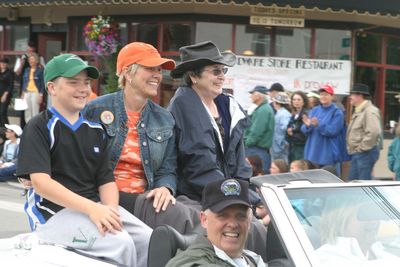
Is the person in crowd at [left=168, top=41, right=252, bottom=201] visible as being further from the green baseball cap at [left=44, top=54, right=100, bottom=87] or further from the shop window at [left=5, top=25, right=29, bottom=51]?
the shop window at [left=5, top=25, right=29, bottom=51]

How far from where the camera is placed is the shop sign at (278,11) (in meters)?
13.4

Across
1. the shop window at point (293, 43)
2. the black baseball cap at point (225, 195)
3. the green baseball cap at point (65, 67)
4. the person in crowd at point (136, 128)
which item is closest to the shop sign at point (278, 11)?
the shop window at point (293, 43)

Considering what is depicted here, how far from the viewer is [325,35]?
14.0 metres

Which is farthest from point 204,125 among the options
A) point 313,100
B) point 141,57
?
point 313,100

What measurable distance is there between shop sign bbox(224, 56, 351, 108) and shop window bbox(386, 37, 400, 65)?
5.30ft

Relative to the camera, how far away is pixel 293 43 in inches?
551

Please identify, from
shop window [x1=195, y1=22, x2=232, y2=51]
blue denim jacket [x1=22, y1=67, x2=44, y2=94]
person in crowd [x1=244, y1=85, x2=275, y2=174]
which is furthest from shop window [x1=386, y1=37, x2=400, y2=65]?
blue denim jacket [x1=22, y1=67, x2=44, y2=94]

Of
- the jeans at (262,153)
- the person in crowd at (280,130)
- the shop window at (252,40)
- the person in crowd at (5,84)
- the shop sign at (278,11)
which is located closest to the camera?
the jeans at (262,153)

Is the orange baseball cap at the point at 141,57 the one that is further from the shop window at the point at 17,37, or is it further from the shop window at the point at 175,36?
the shop window at the point at 17,37

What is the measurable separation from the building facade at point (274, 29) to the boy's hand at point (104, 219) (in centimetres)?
926

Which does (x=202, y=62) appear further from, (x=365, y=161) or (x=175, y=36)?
(x=175, y=36)

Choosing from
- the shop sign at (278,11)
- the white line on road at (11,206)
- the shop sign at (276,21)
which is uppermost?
the shop sign at (278,11)

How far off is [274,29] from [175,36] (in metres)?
1.94

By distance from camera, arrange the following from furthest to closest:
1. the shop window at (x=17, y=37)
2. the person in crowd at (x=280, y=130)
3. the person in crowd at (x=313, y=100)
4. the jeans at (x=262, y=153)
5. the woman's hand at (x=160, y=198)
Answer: the shop window at (x=17, y=37), the person in crowd at (x=313, y=100), the person in crowd at (x=280, y=130), the jeans at (x=262, y=153), the woman's hand at (x=160, y=198)
